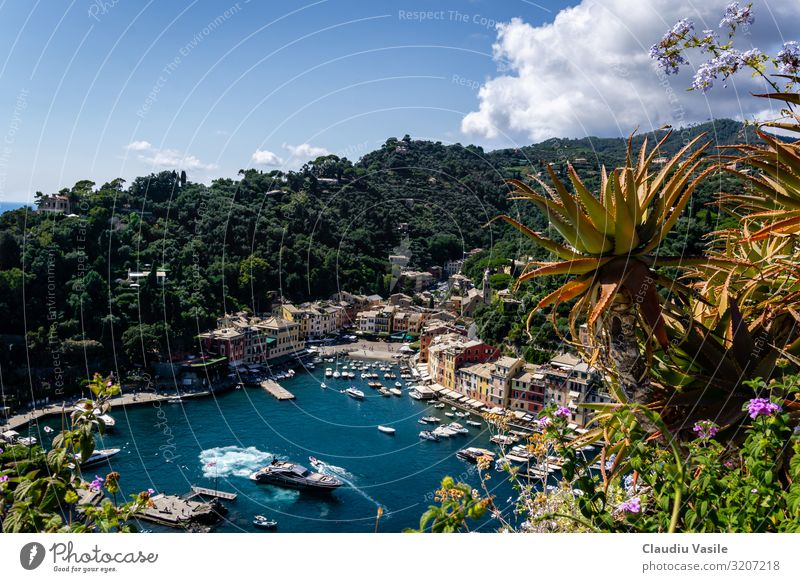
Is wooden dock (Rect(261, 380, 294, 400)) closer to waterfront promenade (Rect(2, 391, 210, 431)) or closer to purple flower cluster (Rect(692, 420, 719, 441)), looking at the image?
waterfront promenade (Rect(2, 391, 210, 431))

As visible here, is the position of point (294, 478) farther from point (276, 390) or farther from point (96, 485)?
point (96, 485)

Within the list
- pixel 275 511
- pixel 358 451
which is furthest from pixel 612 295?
pixel 358 451

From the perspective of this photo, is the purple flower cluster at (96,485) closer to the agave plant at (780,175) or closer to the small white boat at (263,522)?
the agave plant at (780,175)

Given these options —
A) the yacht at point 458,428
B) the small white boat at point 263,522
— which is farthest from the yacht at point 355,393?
the small white boat at point 263,522

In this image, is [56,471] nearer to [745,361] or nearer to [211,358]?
[745,361]
